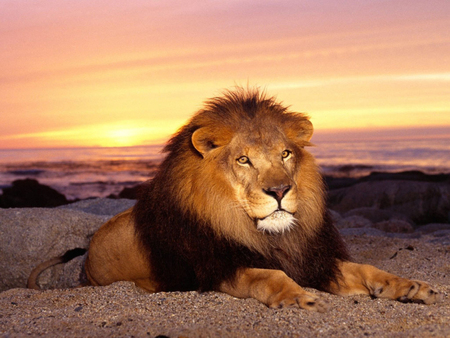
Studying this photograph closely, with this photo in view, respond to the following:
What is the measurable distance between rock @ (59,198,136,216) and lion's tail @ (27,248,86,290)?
2.04 metres

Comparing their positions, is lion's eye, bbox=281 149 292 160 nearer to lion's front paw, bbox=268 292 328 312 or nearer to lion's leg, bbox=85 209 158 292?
lion's front paw, bbox=268 292 328 312

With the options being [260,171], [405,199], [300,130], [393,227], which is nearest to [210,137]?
[260,171]

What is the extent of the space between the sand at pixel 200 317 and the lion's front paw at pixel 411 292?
0.05 m

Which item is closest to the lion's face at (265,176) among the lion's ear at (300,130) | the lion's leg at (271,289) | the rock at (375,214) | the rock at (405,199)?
the lion's ear at (300,130)

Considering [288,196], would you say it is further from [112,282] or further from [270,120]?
[112,282]

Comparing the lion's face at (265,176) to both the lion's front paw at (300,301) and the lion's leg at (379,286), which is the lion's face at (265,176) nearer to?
the lion's front paw at (300,301)

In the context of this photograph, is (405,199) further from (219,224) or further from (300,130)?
(219,224)

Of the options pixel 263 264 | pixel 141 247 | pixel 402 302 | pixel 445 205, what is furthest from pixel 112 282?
pixel 445 205

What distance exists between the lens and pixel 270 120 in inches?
146

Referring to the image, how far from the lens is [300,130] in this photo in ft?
12.7

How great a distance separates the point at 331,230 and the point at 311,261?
32 centimetres

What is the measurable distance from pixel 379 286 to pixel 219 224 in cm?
114

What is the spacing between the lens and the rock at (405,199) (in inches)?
457

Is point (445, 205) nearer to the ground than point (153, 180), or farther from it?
nearer to the ground
